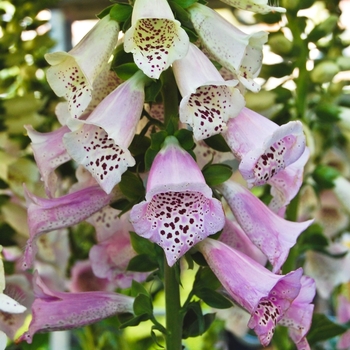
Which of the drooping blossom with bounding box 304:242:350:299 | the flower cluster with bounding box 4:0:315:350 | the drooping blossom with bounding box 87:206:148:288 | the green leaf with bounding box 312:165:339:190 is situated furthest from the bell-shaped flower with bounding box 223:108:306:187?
the drooping blossom with bounding box 304:242:350:299

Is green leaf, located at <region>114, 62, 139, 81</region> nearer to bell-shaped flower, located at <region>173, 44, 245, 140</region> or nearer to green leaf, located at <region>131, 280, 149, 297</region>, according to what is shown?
bell-shaped flower, located at <region>173, 44, 245, 140</region>

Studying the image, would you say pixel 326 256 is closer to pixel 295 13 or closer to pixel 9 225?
pixel 295 13

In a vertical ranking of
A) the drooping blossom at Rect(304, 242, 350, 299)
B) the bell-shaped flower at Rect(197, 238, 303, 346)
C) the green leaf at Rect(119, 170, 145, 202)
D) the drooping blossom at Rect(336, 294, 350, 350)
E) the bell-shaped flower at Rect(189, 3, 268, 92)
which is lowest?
the drooping blossom at Rect(336, 294, 350, 350)

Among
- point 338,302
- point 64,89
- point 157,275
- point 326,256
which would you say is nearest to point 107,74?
point 64,89

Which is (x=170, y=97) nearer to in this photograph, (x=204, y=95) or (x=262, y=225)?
(x=204, y=95)

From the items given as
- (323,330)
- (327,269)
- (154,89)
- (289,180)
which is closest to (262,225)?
(289,180)

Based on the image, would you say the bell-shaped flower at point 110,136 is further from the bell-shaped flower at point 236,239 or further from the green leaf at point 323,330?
the green leaf at point 323,330

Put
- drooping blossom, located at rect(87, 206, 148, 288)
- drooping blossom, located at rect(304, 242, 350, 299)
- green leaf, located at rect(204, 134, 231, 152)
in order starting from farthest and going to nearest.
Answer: drooping blossom, located at rect(304, 242, 350, 299)
drooping blossom, located at rect(87, 206, 148, 288)
green leaf, located at rect(204, 134, 231, 152)

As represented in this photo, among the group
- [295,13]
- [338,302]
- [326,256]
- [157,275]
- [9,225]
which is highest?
[295,13]
